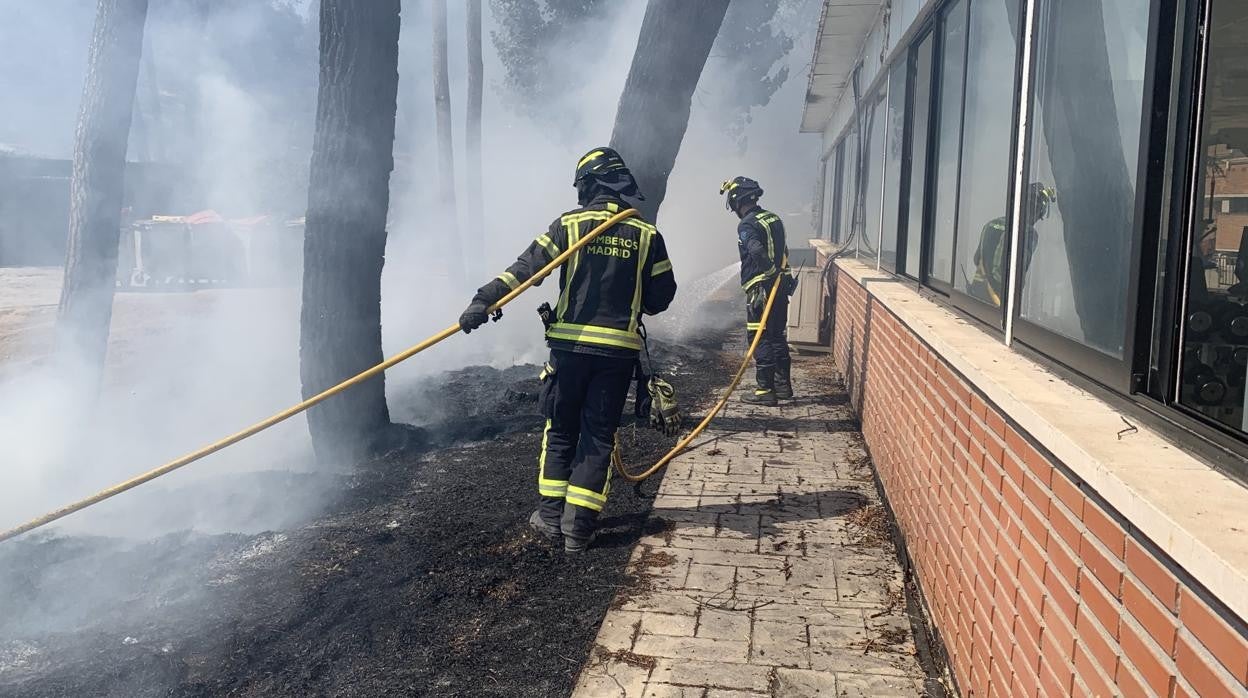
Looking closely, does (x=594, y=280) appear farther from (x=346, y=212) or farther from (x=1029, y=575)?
(x=1029, y=575)

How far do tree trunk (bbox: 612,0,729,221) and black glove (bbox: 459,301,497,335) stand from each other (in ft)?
14.0

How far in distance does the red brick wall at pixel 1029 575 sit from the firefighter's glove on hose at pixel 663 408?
1.26 metres

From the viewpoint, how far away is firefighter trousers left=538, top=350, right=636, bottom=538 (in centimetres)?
478

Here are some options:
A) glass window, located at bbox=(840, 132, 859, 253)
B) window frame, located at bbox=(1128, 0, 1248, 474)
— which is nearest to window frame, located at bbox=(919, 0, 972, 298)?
window frame, located at bbox=(1128, 0, 1248, 474)

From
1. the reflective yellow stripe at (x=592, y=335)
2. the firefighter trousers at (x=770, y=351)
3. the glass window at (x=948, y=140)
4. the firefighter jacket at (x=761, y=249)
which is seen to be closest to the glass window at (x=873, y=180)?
the firefighter jacket at (x=761, y=249)

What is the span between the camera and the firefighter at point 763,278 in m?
7.90

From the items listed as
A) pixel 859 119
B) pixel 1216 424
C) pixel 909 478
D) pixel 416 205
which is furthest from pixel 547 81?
pixel 1216 424

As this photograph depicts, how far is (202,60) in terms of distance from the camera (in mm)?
28125

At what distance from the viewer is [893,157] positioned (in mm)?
7379

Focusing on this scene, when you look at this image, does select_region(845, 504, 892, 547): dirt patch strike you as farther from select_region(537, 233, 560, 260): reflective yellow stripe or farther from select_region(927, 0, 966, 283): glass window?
select_region(537, 233, 560, 260): reflective yellow stripe

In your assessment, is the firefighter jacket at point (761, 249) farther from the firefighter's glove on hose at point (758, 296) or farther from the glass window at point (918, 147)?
the glass window at point (918, 147)

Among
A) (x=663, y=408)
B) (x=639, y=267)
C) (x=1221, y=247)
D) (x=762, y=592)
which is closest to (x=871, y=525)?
(x=762, y=592)

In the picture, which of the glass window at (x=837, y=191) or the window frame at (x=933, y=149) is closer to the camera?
the window frame at (x=933, y=149)

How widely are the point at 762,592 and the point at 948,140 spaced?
102 inches
